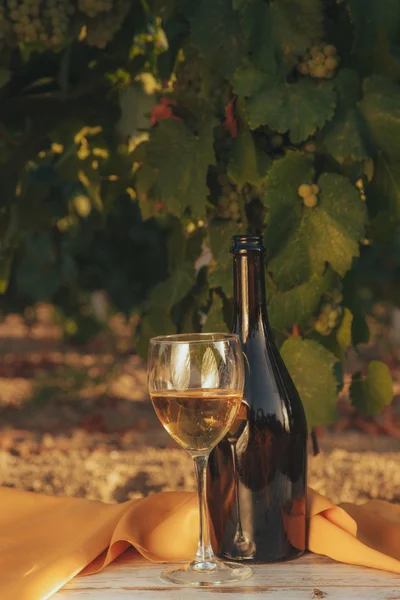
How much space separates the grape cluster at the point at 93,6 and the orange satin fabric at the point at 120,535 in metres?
1.15

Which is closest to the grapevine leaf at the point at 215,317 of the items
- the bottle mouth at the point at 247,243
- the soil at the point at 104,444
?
the bottle mouth at the point at 247,243

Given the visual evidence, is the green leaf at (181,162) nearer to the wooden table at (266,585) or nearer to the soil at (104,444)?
the wooden table at (266,585)

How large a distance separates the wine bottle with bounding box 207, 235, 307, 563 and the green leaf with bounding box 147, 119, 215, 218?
1.97 ft

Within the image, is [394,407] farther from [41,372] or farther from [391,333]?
[391,333]

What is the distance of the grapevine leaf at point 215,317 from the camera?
7.32ft

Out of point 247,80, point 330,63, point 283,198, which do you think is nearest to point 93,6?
point 247,80

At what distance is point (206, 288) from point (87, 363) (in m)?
10.3

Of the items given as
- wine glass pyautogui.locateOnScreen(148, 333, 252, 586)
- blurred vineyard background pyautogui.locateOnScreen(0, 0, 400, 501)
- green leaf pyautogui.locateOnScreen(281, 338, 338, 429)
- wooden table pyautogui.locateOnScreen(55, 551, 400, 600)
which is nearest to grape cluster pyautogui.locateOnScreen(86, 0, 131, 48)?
blurred vineyard background pyautogui.locateOnScreen(0, 0, 400, 501)

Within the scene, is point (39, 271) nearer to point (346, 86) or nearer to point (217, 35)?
point (217, 35)

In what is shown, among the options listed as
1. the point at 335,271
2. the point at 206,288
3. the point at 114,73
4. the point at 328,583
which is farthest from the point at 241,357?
the point at 114,73

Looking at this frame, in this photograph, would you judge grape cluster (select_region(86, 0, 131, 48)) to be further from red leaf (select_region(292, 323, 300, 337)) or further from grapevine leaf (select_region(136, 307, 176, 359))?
red leaf (select_region(292, 323, 300, 337))

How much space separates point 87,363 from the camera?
1262 centimetres

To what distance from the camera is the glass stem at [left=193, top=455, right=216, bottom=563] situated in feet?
4.73

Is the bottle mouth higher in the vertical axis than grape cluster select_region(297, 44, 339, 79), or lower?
lower
